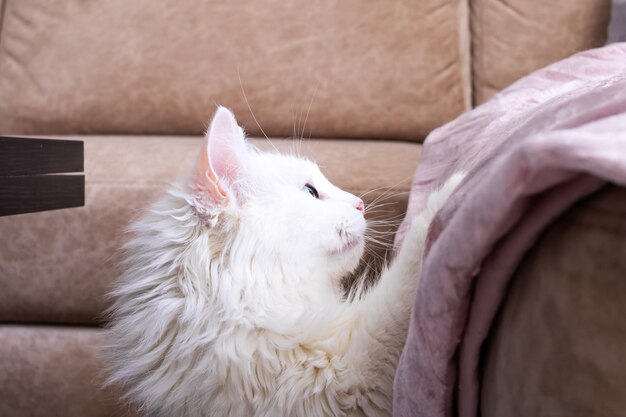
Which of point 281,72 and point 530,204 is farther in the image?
point 281,72

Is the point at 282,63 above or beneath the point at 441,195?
above

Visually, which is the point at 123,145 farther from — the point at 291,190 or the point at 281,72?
the point at 291,190

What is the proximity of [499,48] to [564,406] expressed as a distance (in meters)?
1.50

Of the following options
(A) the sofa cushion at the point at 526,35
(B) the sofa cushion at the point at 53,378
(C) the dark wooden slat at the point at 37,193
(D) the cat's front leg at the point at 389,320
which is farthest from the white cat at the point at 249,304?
(A) the sofa cushion at the point at 526,35

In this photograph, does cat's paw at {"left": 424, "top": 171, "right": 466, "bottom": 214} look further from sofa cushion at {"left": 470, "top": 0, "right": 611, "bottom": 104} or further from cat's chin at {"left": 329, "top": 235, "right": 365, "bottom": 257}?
sofa cushion at {"left": 470, "top": 0, "right": 611, "bottom": 104}

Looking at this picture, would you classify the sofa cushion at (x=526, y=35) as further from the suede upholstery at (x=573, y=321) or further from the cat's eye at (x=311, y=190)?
the suede upholstery at (x=573, y=321)

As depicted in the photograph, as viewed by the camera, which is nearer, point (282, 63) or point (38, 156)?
point (38, 156)

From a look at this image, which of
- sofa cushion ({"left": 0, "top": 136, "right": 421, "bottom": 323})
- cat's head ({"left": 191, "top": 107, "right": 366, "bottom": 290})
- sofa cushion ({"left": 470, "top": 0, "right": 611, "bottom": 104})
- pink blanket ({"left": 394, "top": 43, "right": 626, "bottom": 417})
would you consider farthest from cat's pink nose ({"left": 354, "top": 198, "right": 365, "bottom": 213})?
sofa cushion ({"left": 470, "top": 0, "right": 611, "bottom": 104})

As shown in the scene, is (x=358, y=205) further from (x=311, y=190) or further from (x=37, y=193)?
(x=37, y=193)

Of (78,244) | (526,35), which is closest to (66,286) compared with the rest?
(78,244)

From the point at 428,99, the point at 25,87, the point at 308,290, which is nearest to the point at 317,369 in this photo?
the point at 308,290

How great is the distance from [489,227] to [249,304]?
0.50 m

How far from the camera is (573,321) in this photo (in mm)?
431

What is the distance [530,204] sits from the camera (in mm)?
471
